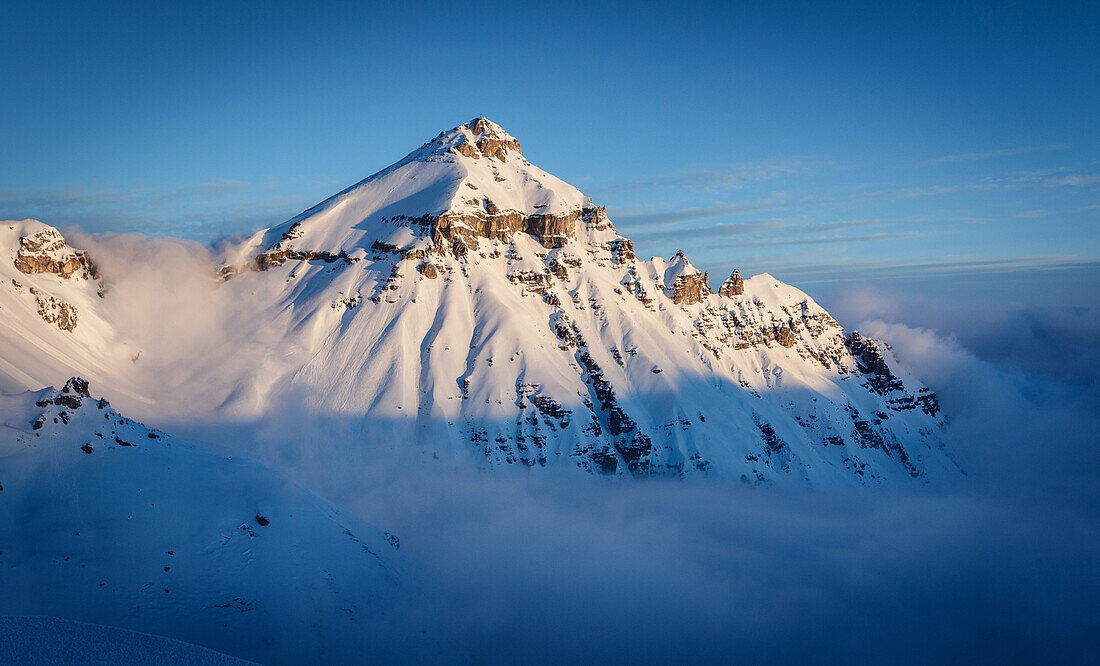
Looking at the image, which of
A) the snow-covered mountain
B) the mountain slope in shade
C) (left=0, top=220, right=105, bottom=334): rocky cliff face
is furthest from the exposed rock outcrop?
the mountain slope in shade

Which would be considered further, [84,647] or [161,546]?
[161,546]

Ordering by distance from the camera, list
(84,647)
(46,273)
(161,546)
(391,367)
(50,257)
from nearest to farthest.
Answer: (84,647) → (161,546) → (46,273) → (50,257) → (391,367)

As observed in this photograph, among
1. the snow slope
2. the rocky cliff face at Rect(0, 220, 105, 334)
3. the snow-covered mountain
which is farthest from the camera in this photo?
the snow-covered mountain

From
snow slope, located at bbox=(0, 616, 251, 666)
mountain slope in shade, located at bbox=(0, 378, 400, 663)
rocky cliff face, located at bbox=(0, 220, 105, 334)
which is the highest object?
rocky cliff face, located at bbox=(0, 220, 105, 334)

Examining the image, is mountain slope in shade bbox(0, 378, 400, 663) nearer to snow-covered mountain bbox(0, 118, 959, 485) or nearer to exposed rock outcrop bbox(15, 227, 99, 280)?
snow-covered mountain bbox(0, 118, 959, 485)

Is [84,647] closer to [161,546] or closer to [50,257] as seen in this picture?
[161,546]

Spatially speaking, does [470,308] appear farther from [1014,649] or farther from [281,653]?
[1014,649]

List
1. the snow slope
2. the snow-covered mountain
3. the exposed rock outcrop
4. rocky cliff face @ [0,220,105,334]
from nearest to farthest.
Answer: the snow slope < rocky cliff face @ [0,220,105,334] < the snow-covered mountain < the exposed rock outcrop

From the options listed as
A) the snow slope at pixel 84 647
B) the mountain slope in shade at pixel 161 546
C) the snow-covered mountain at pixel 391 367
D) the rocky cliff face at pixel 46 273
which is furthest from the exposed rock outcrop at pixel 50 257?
the snow slope at pixel 84 647

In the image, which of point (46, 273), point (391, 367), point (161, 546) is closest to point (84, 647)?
point (161, 546)
